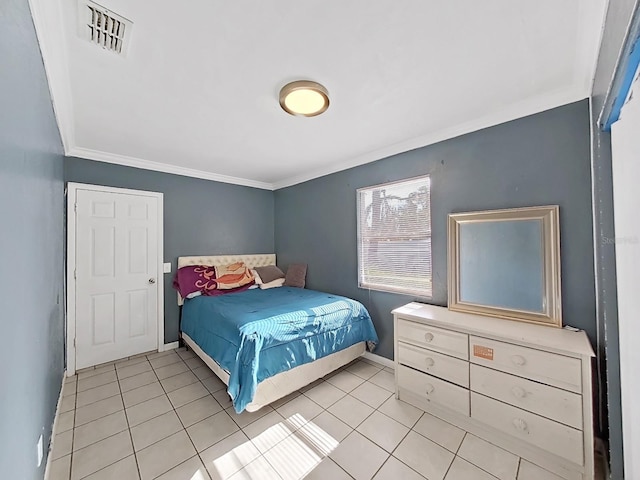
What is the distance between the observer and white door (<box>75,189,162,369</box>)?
2.88 m

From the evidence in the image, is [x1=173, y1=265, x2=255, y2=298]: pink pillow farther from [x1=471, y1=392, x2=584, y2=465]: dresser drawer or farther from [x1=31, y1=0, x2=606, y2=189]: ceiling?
[x1=471, y1=392, x2=584, y2=465]: dresser drawer

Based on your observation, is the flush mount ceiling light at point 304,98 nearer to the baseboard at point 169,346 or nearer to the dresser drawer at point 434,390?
the dresser drawer at point 434,390

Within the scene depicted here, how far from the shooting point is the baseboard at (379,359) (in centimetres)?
288

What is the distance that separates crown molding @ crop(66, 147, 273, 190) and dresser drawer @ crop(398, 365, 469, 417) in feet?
11.2

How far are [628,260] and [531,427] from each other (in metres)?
1.23

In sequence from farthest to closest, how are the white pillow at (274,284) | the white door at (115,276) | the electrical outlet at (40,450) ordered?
the white pillow at (274,284), the white door at (115,276), the electrical outlet at (40,450)

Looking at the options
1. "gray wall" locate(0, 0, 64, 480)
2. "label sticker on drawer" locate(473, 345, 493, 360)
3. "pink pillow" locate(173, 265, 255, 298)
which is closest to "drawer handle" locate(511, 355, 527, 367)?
"label sticker on drawer" locate(473, 345, 493, 360)

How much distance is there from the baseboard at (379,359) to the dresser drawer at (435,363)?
675 millimetres

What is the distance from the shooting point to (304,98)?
1.84 metres

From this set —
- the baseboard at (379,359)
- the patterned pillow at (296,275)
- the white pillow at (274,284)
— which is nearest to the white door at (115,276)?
the white pillow at (274,284)

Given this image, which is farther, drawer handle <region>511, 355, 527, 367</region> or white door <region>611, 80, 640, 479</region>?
drawer handle <region>511, 355, 527, 367</region>

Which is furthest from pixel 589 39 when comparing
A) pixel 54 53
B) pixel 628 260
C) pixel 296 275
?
pixel 296 275

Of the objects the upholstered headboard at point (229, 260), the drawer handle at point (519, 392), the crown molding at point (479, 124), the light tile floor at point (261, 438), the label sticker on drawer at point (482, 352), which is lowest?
the light tile floor at point (261, 438)

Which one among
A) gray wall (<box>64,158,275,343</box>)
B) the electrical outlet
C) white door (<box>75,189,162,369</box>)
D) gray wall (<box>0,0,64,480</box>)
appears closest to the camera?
gray wall (<box>0,0,64,480</box>)
